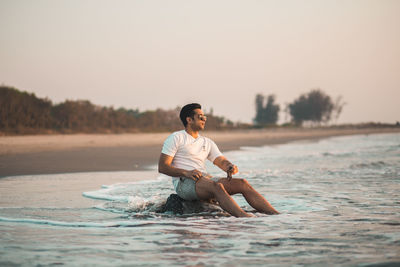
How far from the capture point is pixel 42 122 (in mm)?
31406

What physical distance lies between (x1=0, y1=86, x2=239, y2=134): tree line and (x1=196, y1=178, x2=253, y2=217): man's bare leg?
21986 millimetres

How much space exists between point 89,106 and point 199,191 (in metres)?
32.1

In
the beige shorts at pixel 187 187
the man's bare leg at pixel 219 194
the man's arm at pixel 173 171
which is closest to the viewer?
the man's bare leg at pixel 219 194

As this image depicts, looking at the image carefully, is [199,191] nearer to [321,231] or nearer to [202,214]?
[202,214]

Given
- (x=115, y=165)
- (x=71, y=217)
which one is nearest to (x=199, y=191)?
(x=71, y=217)

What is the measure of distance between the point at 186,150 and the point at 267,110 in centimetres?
10064

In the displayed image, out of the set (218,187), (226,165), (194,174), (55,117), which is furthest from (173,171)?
(55,117)

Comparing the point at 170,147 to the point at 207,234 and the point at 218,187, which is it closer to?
the point at 218,187

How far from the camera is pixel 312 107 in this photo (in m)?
104

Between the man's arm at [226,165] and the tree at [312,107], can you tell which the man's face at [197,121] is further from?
the tree at [312,107]

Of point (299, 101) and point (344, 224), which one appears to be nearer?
point (344, 224)

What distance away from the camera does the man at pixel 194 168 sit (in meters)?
5.11

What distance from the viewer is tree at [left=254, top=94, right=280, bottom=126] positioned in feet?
342

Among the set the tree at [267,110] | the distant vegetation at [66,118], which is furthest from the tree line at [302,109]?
the distant vegetation at [66,118]
